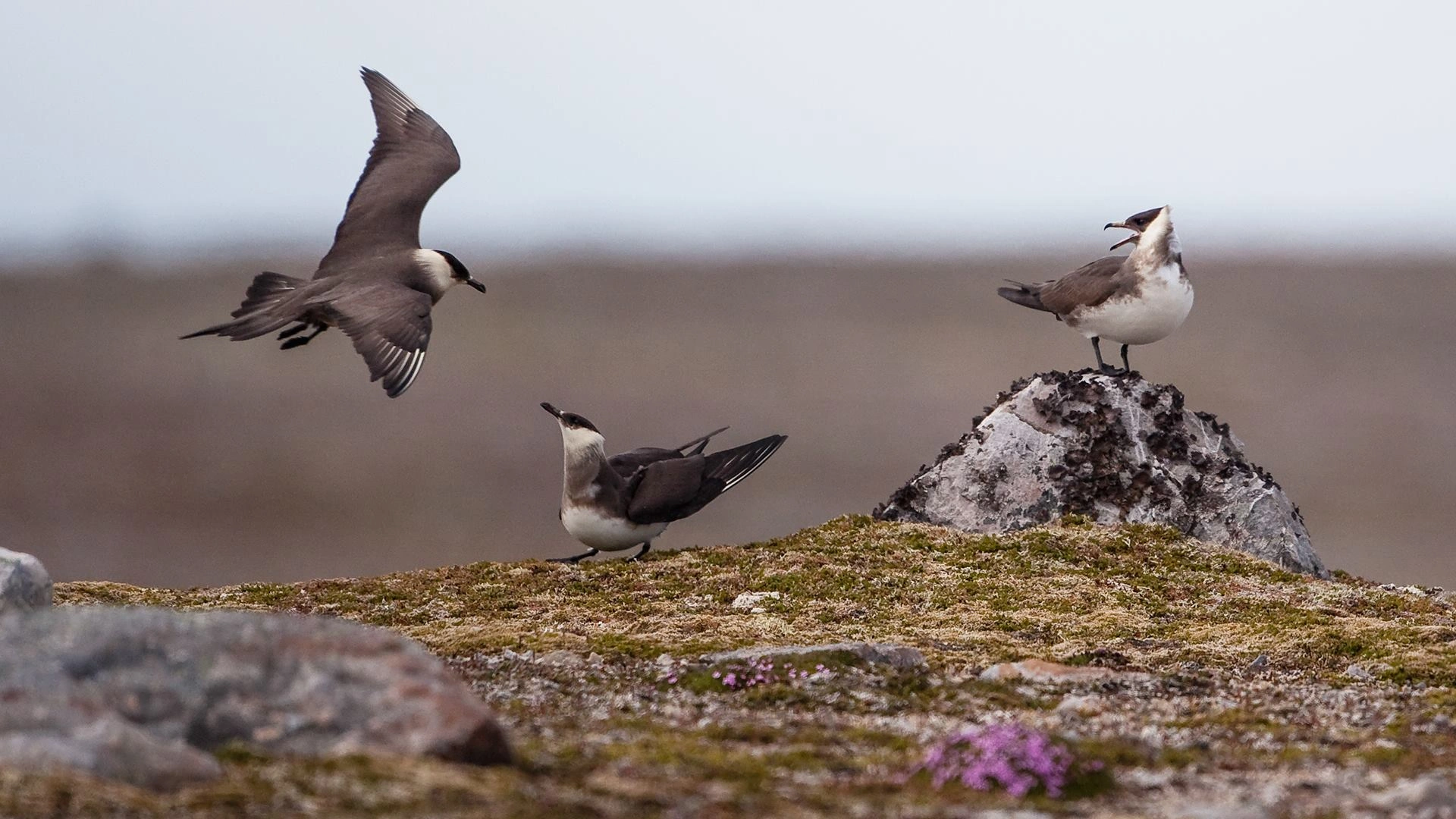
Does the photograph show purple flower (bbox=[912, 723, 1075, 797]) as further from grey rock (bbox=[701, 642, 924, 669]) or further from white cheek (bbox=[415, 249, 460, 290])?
white cheek (bbox=[415, 249, 460, 290])

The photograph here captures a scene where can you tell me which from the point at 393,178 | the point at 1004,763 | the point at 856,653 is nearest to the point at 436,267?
the point at 393,178

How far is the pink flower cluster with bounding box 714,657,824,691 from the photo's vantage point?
784 cm

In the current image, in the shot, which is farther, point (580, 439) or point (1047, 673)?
point (580, 439)

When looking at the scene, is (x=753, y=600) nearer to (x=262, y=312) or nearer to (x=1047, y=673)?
(x=1047, y=673)

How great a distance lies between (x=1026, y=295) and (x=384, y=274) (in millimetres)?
6383

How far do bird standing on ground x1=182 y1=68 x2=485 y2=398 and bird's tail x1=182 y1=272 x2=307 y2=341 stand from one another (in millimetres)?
10

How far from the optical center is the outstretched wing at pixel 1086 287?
13.5 m

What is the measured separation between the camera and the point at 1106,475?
13367mm

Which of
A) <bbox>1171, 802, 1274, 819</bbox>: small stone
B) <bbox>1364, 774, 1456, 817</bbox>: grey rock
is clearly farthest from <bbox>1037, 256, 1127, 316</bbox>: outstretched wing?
<bbox>1171, 802, 1274, 819</bbox>: small stone

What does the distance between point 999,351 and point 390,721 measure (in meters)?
46.4

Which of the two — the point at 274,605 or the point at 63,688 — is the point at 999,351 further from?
the point at 63,688

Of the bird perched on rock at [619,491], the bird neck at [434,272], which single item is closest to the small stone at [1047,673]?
the bird perched on rock at [619,491]

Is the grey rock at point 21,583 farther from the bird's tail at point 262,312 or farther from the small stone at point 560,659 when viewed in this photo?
the small stone at point 560,659

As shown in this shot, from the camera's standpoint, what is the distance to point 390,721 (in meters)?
5.37
